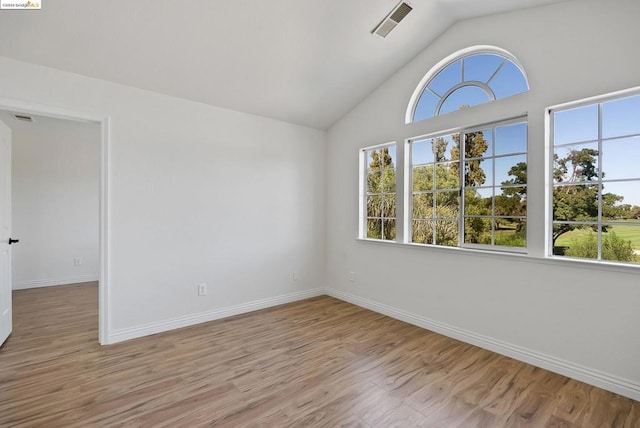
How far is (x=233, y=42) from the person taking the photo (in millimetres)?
2738

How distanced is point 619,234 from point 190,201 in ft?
12.8

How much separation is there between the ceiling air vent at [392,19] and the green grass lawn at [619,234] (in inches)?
95.0

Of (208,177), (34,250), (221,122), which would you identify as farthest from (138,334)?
(34,250)

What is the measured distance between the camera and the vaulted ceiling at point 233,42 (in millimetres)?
2303

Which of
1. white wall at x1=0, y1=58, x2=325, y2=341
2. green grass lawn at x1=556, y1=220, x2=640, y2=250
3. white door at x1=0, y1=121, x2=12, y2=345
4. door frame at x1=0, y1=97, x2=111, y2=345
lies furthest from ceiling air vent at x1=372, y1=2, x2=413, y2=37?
white door at x1=0, y1=121, x2=12, y2=345

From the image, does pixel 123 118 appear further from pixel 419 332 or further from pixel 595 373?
pixel 595 373

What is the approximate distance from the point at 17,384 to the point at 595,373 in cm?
425

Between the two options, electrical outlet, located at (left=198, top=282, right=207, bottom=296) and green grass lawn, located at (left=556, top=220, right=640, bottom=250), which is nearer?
green grass lawn, located at (left=556, top=220, right=640, bottom=250)

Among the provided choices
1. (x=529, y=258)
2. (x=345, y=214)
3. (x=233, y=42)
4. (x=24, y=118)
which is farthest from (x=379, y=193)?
(x=24, y=118)

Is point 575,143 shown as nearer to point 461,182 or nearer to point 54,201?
point 461,182

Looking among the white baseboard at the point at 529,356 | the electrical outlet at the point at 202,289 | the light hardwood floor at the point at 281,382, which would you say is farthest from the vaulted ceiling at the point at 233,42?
the white baseboard at the point at 529,356

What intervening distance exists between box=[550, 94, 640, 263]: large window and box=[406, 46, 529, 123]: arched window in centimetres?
56

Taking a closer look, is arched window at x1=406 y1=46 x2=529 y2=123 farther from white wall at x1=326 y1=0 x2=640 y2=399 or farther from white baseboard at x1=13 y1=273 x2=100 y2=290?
white baseboard at x1=13 y1=273 x2=100 y2=290

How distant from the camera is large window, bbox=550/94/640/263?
7.38ft
